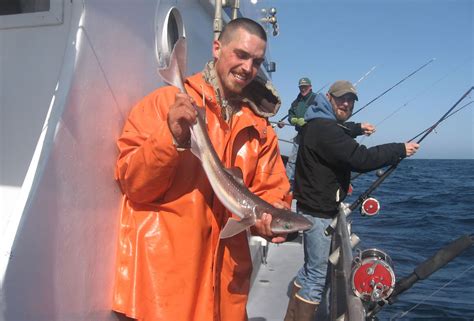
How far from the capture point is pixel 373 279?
295 centimetres

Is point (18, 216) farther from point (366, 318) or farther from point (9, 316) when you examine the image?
point (366, 318)

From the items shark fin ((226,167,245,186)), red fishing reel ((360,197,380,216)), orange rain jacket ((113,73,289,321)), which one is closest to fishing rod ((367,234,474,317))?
orange rain jacket ((113,73,289,321))

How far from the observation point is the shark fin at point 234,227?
93.2 inches

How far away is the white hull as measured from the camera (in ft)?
6.06

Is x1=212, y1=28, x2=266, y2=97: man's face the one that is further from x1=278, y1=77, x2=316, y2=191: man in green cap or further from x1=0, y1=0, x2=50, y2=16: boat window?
x1=278, y1=77, x2=316, y2=191: man in green cap

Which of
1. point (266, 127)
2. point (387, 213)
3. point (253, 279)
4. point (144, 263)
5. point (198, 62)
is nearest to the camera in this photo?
point (144, 263)

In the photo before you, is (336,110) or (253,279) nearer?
(336,110)

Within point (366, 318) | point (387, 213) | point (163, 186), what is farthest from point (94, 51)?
point (387, 213)

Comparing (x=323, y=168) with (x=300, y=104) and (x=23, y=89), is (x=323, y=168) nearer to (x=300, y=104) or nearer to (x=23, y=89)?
(x=23, y=89)

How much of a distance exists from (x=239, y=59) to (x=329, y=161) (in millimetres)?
2116

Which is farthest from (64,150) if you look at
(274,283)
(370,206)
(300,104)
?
(300,104)

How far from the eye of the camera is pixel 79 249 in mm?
2205

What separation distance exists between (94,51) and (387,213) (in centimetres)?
1595

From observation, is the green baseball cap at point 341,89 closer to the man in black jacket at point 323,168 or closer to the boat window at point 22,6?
the man in black jacket at point 323,168
